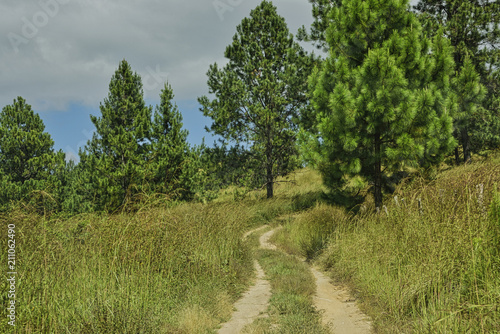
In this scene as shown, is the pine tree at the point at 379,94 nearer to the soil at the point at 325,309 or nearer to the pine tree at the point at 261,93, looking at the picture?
the soil at the point at 325,309

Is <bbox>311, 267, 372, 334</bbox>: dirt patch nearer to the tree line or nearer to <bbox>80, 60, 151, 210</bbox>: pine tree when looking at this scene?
the tree line

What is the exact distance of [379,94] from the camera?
7582mm

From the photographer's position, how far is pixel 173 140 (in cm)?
1717

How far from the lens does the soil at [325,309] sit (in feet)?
14.5

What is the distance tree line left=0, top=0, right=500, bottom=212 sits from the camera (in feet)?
26.3

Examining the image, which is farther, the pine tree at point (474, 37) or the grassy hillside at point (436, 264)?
the pine tree at point (474, 37)

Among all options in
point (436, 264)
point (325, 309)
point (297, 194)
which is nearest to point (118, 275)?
point (325, 309)

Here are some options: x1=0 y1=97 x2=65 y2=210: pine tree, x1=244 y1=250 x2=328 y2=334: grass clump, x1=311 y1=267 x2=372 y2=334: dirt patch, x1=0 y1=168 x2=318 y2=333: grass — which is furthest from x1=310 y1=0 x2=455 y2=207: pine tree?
x1=0 y1=97 x2=65 y2=210: pine tree

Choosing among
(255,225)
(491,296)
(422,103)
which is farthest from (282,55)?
(491,296)

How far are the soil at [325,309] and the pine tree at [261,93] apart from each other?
38.7 ft

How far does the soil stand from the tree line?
11.4 ft

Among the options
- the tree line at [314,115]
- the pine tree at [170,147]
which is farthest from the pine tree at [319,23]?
the pine tree at [170,147]

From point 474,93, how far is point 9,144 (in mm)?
22754

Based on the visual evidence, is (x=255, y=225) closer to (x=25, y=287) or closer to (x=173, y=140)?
(x=173, y=140)
